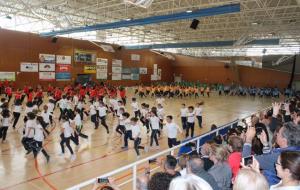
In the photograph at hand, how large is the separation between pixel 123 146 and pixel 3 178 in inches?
167

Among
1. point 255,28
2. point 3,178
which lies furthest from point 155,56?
point 3,178

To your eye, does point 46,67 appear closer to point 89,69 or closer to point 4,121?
point 89,69

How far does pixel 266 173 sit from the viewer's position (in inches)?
124

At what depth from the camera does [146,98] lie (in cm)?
2755

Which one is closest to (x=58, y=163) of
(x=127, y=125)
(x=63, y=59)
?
(x=127, y=125)

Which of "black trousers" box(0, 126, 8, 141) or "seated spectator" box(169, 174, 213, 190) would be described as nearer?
"seated spectator" box(169, 174, 213, 190)

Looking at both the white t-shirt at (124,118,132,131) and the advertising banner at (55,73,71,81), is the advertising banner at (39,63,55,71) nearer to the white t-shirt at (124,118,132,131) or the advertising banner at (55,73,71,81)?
the advertising banner at (55,73,71,81)

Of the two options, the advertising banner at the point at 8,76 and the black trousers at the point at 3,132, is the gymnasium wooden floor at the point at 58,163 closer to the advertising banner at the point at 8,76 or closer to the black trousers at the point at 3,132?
the black trousers at the point at 3,132

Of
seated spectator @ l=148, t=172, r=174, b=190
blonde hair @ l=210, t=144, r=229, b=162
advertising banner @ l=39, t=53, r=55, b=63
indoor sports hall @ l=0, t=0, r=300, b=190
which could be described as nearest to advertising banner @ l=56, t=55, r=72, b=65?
indoor sports hall @ l=0, t=0, r=300, b=190

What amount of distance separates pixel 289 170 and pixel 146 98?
2525 cm

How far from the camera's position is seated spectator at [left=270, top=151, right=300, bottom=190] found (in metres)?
2.32

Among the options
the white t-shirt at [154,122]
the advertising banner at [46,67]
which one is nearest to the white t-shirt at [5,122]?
the white t-shirt at [154,122]

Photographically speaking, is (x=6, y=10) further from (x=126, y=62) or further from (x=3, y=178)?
(x=3, y=178)

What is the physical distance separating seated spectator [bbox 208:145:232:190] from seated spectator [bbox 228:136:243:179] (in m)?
0.30
